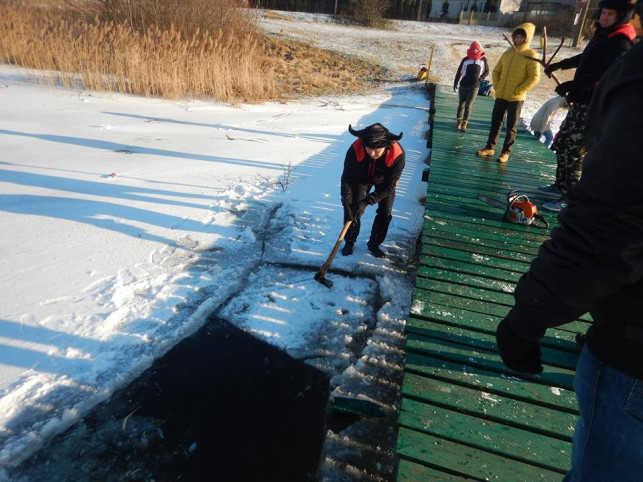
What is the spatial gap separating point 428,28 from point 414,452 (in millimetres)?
34020

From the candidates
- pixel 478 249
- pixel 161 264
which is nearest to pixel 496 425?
pixel 478 249

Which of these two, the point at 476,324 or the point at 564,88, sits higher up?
the point at 564,88

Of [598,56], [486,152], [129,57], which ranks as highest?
[598,56]

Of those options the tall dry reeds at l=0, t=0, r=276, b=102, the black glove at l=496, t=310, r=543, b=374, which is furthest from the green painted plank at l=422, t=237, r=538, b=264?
the tall dry reeds at l=0, t=0, r=276, b=102

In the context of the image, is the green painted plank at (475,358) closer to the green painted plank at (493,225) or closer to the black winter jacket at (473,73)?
the green painted plank at (493,225)

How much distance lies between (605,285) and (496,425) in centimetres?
123

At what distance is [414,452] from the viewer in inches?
65.6

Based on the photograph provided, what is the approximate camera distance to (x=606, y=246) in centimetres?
80

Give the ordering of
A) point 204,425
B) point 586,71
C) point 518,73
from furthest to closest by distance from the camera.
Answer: point 518,73 → point 586,71 → point 204,425

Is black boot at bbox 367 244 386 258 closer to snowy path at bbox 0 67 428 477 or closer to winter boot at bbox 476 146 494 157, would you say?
snowy path at bbox 0 67 428 477

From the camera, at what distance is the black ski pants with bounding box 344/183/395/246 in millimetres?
3465

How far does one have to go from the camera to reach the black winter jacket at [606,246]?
78 cm

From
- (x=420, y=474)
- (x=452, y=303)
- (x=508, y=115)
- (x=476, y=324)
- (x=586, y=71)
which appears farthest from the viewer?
(x=508, y=115)

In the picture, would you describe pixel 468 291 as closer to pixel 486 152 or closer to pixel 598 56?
pixel 598 56
